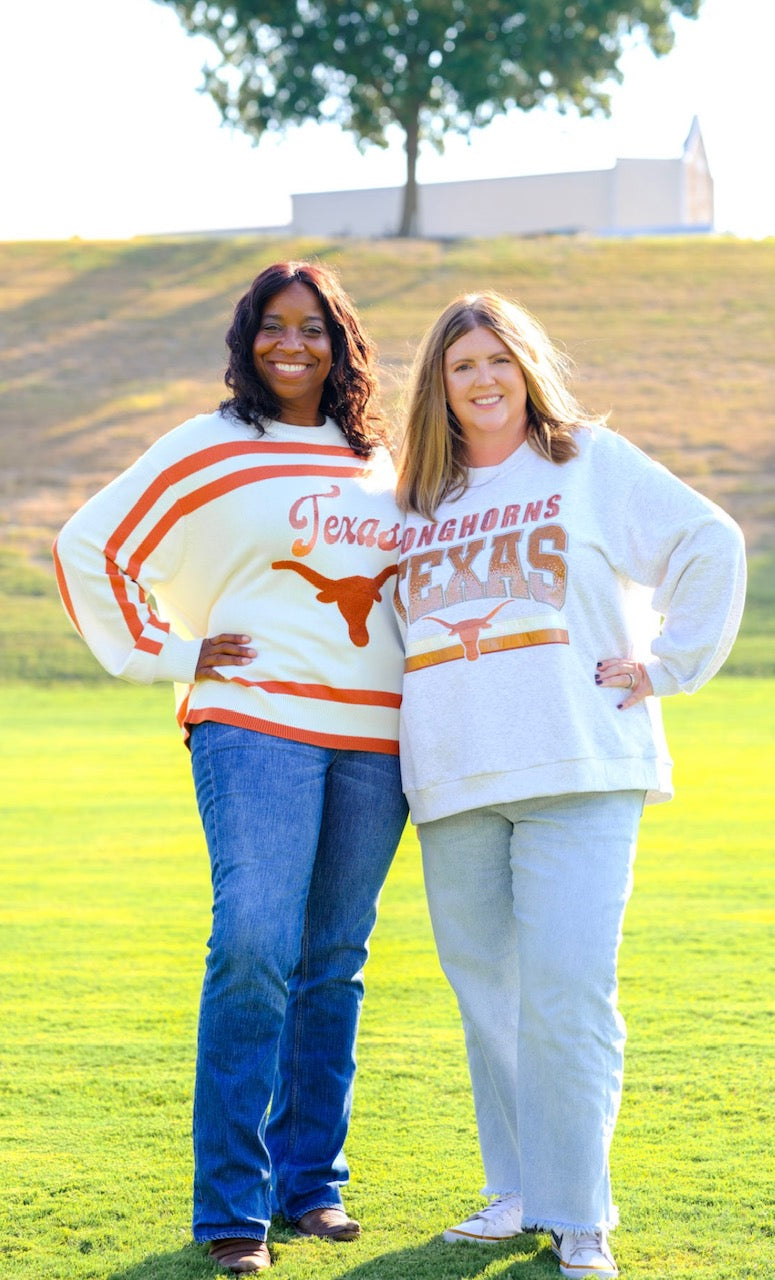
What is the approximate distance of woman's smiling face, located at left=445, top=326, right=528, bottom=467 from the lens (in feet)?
10.0

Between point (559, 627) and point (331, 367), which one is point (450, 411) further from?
point (559, 627)

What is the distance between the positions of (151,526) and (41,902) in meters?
3.42

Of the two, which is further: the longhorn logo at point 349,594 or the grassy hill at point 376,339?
the grassy hill at point 376,339

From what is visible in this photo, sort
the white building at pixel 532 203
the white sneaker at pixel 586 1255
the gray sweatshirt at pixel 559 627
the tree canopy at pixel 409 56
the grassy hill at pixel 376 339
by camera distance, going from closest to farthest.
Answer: the white sneaker at pixel 586 1255 → the gray sweatshirt at pixel 559 627 → the grassy hill at pixel 376 339 → the tree canopy at pixel 409 56 → the white building at pixel 532 203

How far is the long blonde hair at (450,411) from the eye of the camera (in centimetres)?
307

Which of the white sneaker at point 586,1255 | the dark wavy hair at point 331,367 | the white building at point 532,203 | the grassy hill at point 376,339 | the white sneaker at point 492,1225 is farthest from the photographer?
the white building at point 532,203

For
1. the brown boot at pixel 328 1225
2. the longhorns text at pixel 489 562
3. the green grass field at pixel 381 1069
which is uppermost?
the longhorns text at pixel 489 562

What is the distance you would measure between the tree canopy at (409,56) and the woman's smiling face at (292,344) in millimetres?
36592

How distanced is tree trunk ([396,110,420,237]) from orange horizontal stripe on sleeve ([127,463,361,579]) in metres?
36.5

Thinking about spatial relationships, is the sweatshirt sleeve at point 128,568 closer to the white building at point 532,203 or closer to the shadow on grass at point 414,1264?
the shadow on grass at point 414,1264

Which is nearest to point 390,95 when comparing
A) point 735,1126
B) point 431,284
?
point 431,284

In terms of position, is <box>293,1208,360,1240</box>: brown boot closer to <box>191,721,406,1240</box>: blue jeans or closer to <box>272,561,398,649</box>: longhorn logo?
<box>191,721,406,1240</box>: blue jeans

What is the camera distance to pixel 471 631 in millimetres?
2938

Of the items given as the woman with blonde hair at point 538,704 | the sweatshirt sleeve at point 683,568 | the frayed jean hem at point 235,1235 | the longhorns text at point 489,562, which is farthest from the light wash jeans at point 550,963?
the frayed jean hem at point 235,1235
